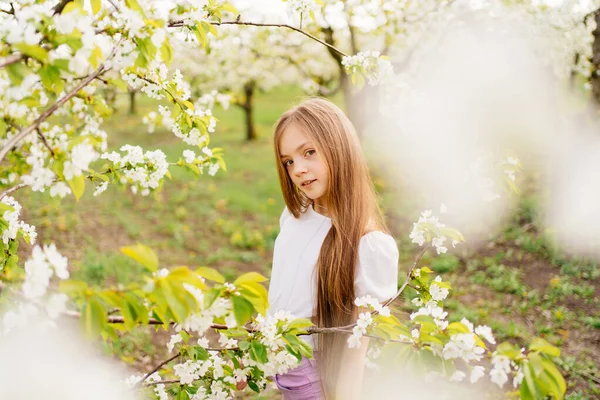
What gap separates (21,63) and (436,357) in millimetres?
1135

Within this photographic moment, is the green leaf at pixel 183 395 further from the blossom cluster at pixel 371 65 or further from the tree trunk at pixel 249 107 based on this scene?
the tree trunk at pixel 249 107

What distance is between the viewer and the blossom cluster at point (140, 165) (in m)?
1.96

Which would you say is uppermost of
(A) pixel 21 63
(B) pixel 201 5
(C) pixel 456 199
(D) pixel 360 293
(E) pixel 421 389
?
(B) pixel 201 5

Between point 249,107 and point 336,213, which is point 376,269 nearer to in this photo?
point 336,213

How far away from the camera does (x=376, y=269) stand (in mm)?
1759

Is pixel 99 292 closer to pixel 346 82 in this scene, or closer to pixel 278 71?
pixel 346 82

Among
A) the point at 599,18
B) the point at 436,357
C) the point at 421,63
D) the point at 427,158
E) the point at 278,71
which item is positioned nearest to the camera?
the point at 436,357

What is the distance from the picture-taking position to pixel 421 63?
9500 mm

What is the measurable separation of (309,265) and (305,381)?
1.47 feet

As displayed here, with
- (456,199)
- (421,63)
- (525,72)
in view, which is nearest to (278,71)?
(421,63)

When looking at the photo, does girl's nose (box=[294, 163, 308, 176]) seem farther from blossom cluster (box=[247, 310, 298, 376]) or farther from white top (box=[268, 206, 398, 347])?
blossom cluster (box=[247, 310, 298, 376])

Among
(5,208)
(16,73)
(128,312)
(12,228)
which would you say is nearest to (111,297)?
(128,312)

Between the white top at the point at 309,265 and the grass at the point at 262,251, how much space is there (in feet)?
1.90

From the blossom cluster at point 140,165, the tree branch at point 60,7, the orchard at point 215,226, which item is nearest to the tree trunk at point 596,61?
the orchard at point 215,226
